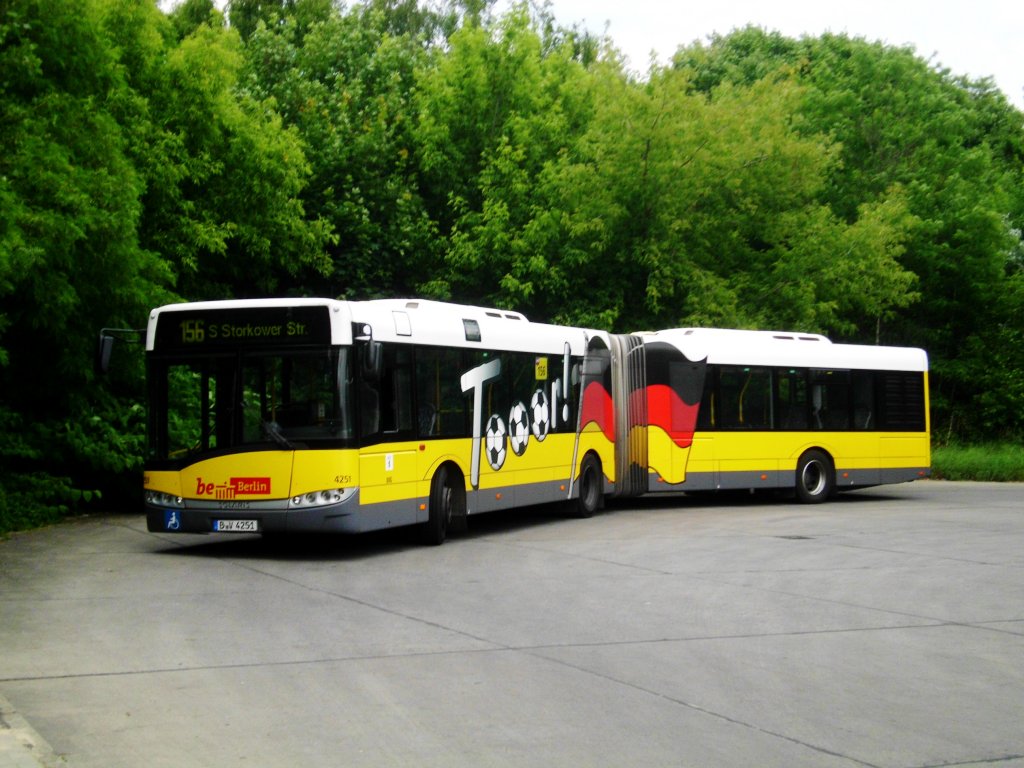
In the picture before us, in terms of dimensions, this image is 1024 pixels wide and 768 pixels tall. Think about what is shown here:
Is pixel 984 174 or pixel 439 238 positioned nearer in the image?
pixel 439 238

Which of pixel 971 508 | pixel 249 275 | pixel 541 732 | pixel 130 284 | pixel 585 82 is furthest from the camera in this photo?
pixel 585 82

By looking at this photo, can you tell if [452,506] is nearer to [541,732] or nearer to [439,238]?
[541,732]

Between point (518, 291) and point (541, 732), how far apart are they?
27.1 m

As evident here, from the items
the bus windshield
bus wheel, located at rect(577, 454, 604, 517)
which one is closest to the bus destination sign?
the bus windshield

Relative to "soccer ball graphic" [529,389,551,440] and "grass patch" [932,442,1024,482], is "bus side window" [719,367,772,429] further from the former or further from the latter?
"grass patch" [932,442,1024,482]

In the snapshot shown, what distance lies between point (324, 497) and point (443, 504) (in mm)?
2461

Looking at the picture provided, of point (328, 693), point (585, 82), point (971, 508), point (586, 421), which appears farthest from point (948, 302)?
point (328, 693)

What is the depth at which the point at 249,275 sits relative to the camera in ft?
105

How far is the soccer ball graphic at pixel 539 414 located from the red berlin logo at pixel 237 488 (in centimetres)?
552

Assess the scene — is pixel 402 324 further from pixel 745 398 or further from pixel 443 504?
pixel 745 398

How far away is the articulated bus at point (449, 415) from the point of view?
15352 mm

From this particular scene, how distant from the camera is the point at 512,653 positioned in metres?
9.62

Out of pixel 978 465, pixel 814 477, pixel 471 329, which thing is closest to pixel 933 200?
pixel 978 465

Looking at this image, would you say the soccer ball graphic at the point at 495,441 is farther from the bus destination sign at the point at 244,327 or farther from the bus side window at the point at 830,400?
the bus side window at the point at 830,400
